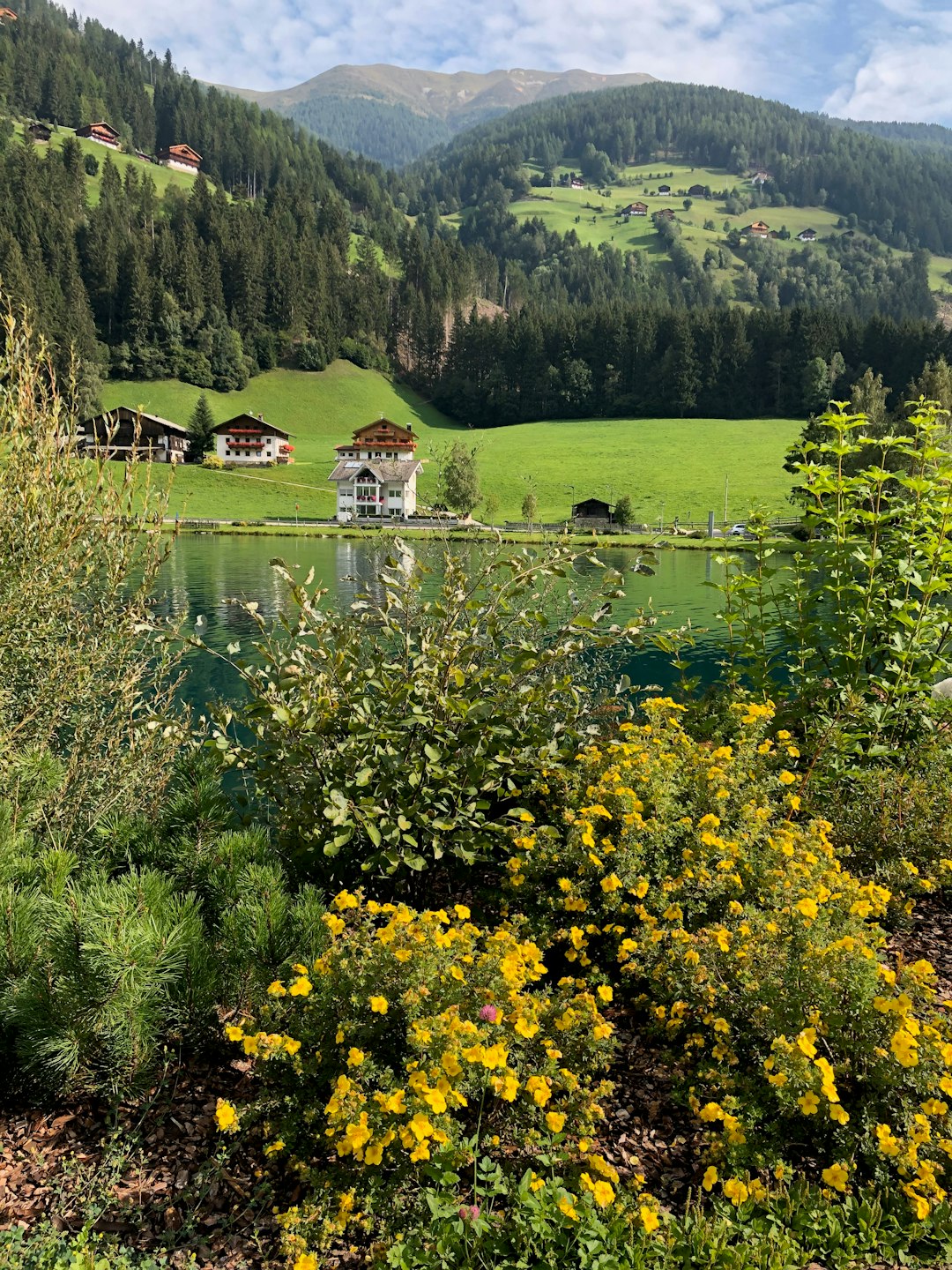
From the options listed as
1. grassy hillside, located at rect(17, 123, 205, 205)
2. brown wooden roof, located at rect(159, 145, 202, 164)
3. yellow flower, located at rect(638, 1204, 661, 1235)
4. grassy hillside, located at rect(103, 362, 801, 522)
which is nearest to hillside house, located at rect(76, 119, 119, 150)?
grassy hillside, located at rect(17, 123, 205, 205)

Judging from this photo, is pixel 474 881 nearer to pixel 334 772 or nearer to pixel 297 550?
pixel 334 772

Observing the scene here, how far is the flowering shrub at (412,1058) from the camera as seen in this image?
2807 mm

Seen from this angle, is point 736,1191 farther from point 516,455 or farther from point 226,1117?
point 516,455

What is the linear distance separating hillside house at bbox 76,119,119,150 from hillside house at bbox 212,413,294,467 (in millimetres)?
111830

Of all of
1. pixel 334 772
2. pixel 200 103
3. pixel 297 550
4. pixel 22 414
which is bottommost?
pixel 297 550

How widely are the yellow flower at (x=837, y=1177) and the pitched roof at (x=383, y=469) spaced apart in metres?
77.4

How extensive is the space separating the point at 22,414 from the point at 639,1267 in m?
5.29

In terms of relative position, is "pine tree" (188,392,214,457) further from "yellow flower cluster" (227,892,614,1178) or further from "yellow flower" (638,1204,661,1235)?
"yellow flower" (638,1204,661,1235)

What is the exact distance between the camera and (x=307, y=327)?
132 metres

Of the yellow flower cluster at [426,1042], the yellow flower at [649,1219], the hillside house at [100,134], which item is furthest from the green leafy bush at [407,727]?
the hillside house at [100,134]

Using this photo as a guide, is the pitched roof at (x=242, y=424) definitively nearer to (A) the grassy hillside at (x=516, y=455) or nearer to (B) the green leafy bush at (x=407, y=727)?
(A) the grassy hillside at (x=516, y=455)

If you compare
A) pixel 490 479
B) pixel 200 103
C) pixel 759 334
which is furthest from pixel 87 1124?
pixel 200 103

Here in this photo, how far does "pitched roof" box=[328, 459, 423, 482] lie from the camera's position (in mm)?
78938

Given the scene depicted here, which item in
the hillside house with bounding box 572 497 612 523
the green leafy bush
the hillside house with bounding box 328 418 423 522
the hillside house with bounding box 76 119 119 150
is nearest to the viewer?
the green leafy bush
